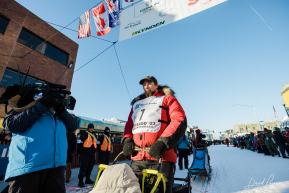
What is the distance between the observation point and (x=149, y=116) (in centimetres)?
195

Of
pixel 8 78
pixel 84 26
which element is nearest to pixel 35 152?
pixel 84 26

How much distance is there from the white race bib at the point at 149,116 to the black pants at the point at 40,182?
1.07 m

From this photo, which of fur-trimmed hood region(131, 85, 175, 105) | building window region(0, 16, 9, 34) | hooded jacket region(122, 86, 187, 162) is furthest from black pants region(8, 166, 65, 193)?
building window region(0, 16, 9, 34)

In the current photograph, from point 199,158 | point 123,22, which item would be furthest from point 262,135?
point 123,22

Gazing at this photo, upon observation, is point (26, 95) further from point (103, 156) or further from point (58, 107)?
point (103, 156)

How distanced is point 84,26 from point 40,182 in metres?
7.29

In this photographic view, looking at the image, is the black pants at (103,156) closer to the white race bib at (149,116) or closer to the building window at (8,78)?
the white race bib at (149,116)

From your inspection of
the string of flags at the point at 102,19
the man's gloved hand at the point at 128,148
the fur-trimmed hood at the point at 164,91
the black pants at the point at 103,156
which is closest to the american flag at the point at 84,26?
the string of flags at the point at 102,19

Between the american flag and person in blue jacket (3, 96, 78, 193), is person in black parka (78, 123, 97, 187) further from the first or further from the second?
the american flag

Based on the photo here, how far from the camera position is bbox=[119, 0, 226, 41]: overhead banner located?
4.62 metres

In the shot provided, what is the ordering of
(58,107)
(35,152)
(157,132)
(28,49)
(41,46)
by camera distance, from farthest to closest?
(41,46) < (28,49) < (58,107) < (157,132) < (35,152)

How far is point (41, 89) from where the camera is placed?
199 cm

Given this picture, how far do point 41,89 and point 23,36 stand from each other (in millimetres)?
12576

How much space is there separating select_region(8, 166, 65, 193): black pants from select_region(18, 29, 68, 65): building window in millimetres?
11370
